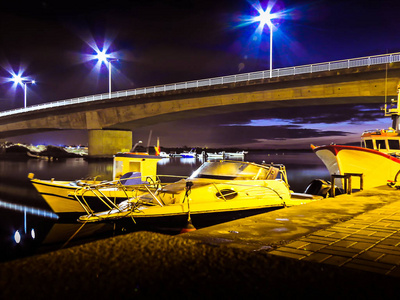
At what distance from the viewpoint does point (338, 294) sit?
3439 mm

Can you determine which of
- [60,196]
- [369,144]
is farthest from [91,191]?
[369,144]

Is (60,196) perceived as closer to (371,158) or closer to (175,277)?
(175,277)

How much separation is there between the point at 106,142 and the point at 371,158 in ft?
150

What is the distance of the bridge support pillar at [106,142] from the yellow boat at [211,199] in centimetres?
4494

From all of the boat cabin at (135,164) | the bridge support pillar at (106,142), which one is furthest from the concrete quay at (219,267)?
the bridge support pillar at (106,142)

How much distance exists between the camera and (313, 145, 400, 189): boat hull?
18594 millimetres

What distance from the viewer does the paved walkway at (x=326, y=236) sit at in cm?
450

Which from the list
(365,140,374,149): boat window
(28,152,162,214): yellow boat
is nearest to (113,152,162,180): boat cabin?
(28,152,162,214): yellow boat

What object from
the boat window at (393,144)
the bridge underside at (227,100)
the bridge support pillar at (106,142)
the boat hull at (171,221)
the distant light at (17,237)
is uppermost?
the bridge underside at (227,100)

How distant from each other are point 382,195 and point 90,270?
1078 cm

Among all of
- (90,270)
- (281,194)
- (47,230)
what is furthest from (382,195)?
(47,230)

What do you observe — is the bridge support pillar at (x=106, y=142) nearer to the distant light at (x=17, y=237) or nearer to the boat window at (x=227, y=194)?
the distant light at (x=17, y=237)

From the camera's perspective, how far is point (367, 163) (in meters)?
19.1

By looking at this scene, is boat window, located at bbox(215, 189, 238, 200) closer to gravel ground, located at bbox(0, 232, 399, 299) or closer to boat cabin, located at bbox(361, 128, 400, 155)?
gravel ground, located at bbox(0, 232, 399, 299)
